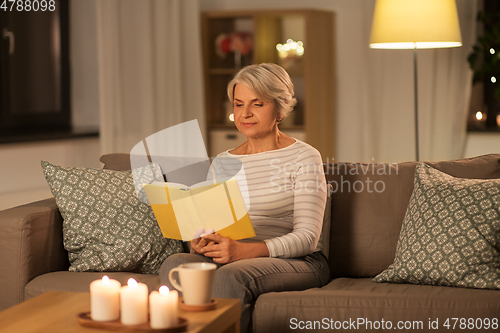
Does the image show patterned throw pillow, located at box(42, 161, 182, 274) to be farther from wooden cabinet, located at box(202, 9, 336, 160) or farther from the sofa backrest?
wooden cabinet, located at box(202, 9, 336, 160)

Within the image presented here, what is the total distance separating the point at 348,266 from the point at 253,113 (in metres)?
0.62

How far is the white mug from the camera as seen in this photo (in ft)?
3.78

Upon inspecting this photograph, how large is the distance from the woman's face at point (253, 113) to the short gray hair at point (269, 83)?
17 millimetres

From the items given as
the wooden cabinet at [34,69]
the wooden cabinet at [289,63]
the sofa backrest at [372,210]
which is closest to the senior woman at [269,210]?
the sofa backrest at [372,210]

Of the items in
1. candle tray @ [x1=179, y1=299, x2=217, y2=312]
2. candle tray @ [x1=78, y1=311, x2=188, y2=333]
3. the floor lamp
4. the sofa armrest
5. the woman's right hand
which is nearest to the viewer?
candle tray @ [x1=78, y1=311, x2=188, y2=333]

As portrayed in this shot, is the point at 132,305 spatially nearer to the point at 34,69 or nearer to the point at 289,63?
the point at 34,69

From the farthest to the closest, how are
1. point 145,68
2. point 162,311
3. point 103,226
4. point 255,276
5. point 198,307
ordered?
point 145,68 < point 103,226 < point 255,276 < point 198,307 < point 162,311

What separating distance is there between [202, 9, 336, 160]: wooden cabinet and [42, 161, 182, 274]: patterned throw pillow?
2037 mm

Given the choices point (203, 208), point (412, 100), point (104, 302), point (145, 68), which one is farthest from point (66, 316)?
point (412, 100)

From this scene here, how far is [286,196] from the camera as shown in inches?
70.2

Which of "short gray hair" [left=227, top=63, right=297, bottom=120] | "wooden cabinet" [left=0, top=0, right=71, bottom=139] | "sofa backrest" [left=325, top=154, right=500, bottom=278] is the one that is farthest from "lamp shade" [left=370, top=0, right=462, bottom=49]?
"wooden cabinet" [left=0, top=0, right=71, bottom=139]

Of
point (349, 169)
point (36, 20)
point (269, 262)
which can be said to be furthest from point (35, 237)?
point (36, 20)

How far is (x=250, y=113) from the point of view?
186 cm

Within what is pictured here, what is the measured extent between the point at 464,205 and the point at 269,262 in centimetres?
61
